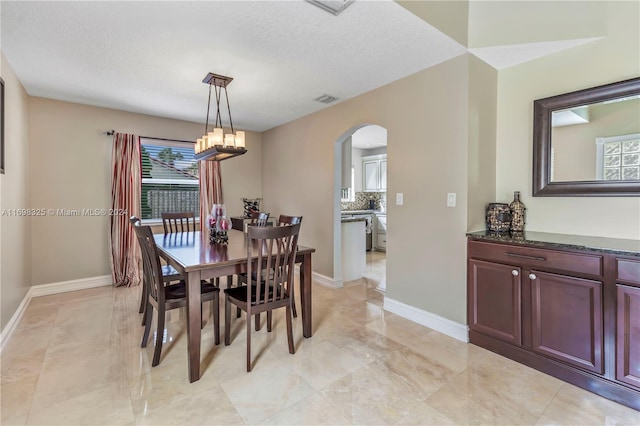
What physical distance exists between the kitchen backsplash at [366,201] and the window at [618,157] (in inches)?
195

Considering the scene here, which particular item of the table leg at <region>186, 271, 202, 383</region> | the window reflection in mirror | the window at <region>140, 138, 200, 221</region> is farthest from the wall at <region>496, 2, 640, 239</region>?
the window at <region>140, 138, 200, 221</region>

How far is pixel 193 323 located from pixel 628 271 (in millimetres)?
2677

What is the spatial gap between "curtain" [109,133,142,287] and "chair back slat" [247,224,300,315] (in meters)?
2.71

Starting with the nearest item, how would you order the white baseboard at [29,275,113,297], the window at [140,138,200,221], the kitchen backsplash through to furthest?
the white baseboard at [29,275,113,297]
the window at [140,138,200,221]
the kitchen backsplash

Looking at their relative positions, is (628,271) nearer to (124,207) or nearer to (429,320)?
(429,320)

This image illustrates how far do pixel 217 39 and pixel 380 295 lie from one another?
3106 mm

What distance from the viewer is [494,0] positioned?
2393mm

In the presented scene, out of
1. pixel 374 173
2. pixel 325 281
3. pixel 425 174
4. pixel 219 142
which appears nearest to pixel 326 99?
pixel 219 142

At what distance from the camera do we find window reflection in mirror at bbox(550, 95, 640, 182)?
2.17 meters

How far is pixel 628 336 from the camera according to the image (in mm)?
1775

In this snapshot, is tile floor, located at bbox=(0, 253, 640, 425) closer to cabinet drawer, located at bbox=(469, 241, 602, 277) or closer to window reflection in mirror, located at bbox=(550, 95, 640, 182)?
cabinet drawer, located at bbox=(469, 241, 602, 277)

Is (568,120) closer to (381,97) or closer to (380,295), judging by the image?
(381,97)

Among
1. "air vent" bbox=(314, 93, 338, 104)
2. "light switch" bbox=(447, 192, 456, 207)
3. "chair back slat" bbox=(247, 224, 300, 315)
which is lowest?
"chair back slat" bbox=(247, 224, 300, 315)

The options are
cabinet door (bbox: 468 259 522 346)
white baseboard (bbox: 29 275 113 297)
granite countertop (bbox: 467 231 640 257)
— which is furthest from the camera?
white baseboard (bbox: 29 275 113 297)
